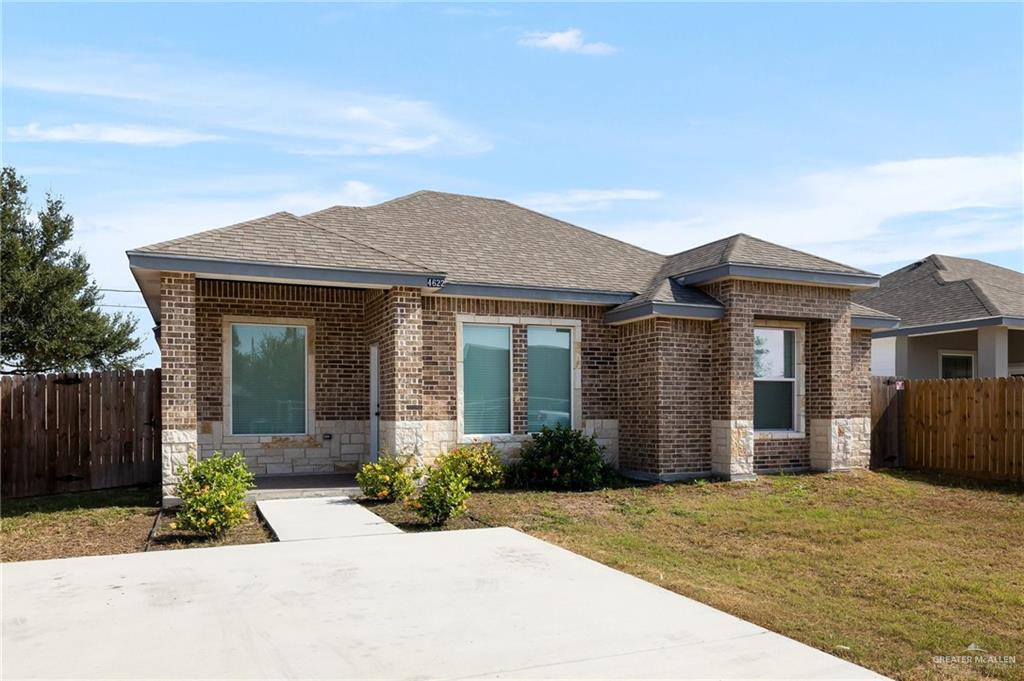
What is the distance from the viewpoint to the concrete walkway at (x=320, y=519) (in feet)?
28.2

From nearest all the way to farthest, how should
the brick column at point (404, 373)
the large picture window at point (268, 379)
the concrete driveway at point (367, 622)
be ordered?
the concrete driveway at point (367, 622), the brick column at point (404, 373), the large picture window at point (268, 379)

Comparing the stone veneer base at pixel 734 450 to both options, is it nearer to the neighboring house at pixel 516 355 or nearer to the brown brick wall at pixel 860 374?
the neighboring house at pixel 516 355

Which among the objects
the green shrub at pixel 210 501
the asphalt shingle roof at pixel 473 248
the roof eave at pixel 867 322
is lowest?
the green shrub at pixel 210 501

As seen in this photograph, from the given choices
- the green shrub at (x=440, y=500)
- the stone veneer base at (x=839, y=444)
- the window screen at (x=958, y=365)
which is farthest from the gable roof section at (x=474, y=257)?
the window screen at (x=958, y=365)

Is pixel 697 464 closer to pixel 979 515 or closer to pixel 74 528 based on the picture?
pixel 979 515

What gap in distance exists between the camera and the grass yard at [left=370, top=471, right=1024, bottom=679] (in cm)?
546

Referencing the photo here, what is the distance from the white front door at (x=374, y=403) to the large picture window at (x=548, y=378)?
8.28 ft

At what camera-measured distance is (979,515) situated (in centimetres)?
1058

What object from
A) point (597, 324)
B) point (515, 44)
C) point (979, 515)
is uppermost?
point (515, 44)

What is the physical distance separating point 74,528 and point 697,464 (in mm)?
9203

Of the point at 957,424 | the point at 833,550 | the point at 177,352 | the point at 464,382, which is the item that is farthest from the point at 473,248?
the point at 957,424

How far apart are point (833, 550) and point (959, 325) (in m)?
12.0

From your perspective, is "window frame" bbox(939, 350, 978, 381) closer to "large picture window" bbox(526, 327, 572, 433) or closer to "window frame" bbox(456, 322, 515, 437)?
"large picture window" bbox(526, 327, 572, 433)

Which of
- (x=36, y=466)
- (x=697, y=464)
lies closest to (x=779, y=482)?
(x=697, y=464)
